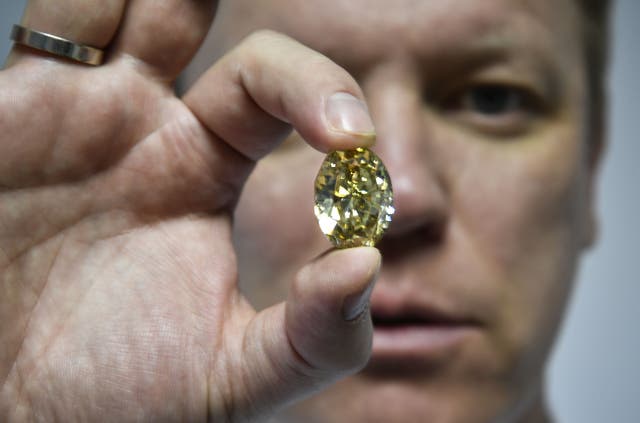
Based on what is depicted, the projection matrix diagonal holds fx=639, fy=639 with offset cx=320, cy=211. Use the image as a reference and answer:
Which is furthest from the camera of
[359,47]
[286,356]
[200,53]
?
[200,53]

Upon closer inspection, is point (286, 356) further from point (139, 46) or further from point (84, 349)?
point (139, 46)

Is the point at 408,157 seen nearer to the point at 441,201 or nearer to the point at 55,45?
the point at 441,201

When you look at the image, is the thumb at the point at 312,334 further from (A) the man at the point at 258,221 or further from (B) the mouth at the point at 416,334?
(B) the mouth at the point at 416,334

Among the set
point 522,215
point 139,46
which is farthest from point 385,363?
point 139,46

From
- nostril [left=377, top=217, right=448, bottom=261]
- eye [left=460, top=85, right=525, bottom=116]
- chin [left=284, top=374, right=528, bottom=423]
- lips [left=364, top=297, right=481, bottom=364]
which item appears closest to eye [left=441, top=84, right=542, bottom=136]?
eye [left=460, top=85, right=525, bottom=116]

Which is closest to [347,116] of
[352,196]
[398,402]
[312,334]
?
[352,196]

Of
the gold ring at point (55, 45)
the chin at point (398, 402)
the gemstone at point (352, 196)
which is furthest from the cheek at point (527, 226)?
the gold ring at point (55, 45)

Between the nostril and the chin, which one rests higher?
the nostril

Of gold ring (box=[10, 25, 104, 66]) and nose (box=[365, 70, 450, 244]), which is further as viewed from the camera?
nose (box=[365, 70, 450, 244])

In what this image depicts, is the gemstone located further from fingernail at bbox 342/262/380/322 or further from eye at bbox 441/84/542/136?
A: eye at bbox 441/84/542/136
